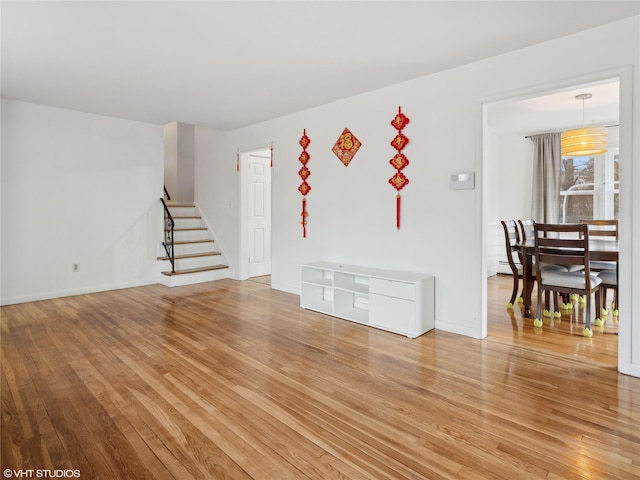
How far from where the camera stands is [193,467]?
1.66 meters

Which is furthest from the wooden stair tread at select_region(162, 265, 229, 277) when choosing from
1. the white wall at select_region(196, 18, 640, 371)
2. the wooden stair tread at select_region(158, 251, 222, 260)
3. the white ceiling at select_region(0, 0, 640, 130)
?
the white ceiling at select_region(0, 0, 640, 130)

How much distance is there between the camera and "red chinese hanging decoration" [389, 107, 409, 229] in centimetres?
380

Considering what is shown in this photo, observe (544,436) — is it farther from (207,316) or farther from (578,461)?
(207,316)

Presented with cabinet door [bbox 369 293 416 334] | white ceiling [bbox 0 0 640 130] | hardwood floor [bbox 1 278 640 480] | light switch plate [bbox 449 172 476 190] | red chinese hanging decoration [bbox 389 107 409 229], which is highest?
white ceiling [bbox 0 0 640 130]

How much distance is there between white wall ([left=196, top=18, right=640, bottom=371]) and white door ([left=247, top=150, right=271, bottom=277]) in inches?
44.7

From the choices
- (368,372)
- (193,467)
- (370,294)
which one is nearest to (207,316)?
(370,294)

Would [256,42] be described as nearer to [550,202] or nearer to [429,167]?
[429,167]

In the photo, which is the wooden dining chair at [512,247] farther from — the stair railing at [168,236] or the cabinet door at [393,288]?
the stair railing at [168,236]

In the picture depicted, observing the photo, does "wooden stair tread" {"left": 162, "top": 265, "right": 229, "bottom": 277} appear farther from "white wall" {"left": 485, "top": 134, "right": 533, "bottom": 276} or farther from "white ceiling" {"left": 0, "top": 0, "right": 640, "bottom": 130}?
"white wall" {"left": 485, "top": 134, "right": 533, "bottom": 276}

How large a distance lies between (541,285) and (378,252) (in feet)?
5.46

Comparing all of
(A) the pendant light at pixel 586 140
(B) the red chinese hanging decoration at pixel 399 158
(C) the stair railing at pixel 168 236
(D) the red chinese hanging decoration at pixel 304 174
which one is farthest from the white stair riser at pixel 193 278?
(A) the pendant light at pixel 586 140

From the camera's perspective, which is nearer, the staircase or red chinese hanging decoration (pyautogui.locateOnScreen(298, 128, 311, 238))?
red chinese hanging decoration (pyautogui.locateOnScreen(298, 128, 311, 238))

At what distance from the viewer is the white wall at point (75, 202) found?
4609mm

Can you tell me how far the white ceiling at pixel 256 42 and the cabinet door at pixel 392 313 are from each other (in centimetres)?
221
